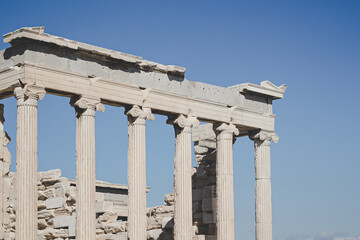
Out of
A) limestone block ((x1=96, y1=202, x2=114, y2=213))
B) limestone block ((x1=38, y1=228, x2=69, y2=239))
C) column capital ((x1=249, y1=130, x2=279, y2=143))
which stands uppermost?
column capital ((x1=249, y1=130, x2=279, y2=143))

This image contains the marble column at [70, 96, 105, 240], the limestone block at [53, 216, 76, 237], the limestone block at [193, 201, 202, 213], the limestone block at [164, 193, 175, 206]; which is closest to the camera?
the marble column at [70, 96, 105, 240]

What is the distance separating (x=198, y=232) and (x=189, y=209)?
4.97 metres

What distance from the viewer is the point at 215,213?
41000 millimetres

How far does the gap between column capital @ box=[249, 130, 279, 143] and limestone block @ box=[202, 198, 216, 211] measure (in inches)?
124

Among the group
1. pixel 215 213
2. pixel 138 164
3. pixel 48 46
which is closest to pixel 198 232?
pixel 215 213

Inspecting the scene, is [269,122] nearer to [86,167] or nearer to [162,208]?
[162,208]

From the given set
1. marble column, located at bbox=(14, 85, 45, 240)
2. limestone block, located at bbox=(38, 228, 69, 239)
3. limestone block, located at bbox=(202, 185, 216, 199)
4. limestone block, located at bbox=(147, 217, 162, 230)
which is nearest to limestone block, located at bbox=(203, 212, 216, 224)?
limestone block, located at bbox=(202, 185, 216, 199)

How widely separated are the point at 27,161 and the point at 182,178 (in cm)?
693

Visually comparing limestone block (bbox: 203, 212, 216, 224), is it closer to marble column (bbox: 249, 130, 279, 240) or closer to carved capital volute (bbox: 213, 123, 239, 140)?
marble column (bbox: 249, 130, 279, 240)

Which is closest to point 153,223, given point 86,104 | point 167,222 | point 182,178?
point 167,222

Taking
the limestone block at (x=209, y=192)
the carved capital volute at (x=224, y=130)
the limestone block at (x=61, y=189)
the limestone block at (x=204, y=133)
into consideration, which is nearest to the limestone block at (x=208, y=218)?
the limestone block at (x=209, y=192)

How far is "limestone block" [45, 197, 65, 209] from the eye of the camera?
3928 cm

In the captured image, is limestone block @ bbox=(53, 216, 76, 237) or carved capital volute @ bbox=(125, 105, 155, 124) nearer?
carved capital volute @ bbox=(125, 105, 155, 124)

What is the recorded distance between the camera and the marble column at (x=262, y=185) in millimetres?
39844
